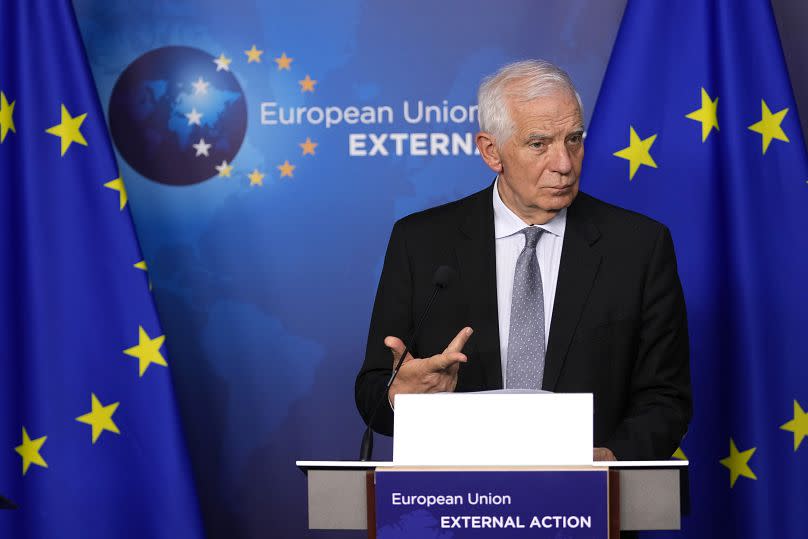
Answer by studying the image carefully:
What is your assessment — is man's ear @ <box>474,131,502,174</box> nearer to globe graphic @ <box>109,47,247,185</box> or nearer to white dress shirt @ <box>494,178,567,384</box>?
white dress shirt @ <box>494,178,567,384</box>

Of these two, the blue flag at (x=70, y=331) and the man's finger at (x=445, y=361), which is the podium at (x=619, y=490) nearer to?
the man's finger at (x=445, y=361)

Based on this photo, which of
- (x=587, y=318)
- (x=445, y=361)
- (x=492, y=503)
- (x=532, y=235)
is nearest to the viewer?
(x=492, y=503)

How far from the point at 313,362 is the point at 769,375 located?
167 centimetres

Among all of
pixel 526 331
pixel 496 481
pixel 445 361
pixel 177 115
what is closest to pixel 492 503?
pixel 496 481

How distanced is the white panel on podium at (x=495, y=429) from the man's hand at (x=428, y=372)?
1.06 ft

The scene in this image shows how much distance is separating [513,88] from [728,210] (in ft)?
3.77

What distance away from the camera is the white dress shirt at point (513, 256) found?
2.78 meters

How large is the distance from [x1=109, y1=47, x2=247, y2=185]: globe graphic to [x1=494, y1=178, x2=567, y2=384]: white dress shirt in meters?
1.48

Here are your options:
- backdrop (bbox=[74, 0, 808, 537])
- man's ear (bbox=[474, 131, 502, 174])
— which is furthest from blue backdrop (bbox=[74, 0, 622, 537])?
man's ear (bbox=[474, 131, 502, 174])

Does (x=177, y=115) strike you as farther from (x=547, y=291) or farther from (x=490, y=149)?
(x=547, y=291)

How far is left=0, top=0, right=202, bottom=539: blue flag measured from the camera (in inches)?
137

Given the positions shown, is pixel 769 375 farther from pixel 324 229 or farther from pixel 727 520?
pixel 324 229

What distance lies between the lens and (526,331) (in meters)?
2.73

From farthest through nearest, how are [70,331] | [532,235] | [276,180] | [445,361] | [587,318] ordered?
1. [276,180]
2. [70,331]
3. [532,235]
4. [587,318]
5. [445,361]
